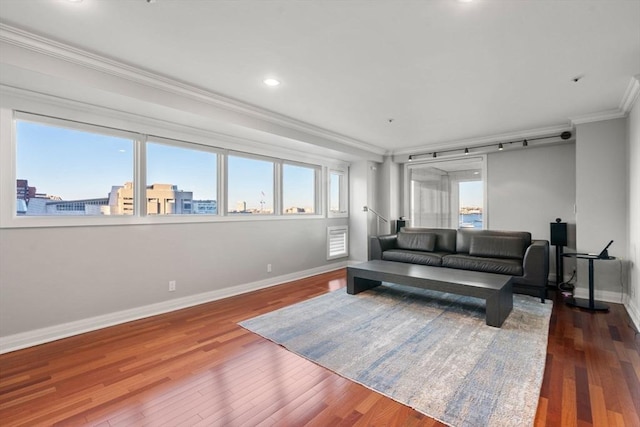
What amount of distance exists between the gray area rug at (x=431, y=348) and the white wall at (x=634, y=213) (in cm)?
78

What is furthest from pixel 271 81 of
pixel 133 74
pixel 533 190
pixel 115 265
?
pixel 533 190

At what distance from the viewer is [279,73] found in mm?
2846

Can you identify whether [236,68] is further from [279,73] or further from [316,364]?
[316,364]

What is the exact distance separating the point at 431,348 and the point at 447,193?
4.41m

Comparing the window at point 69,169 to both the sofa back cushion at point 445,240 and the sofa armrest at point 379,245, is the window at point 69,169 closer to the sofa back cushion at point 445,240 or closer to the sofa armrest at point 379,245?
the sofa armrest at point 379,245

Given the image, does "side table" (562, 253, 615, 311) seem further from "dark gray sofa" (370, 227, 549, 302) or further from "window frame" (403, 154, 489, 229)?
"window frame" (403, 154, 489, 229)

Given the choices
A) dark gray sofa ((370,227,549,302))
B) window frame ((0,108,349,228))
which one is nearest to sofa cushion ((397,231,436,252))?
dark gray sofa ((370,227,549,302))

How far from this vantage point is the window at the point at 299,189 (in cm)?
532

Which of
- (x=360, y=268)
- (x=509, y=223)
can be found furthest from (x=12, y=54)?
(x=509, y=223)

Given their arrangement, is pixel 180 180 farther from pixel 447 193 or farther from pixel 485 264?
pixel 447 193

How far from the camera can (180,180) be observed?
3912 millimetres

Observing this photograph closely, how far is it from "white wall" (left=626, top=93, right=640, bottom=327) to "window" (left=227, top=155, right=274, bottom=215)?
14.9 feet

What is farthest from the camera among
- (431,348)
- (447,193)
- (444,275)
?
(447,193)

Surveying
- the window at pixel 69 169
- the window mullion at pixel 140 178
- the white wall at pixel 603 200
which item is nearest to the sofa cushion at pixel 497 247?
the white wall at pixel 603 200
